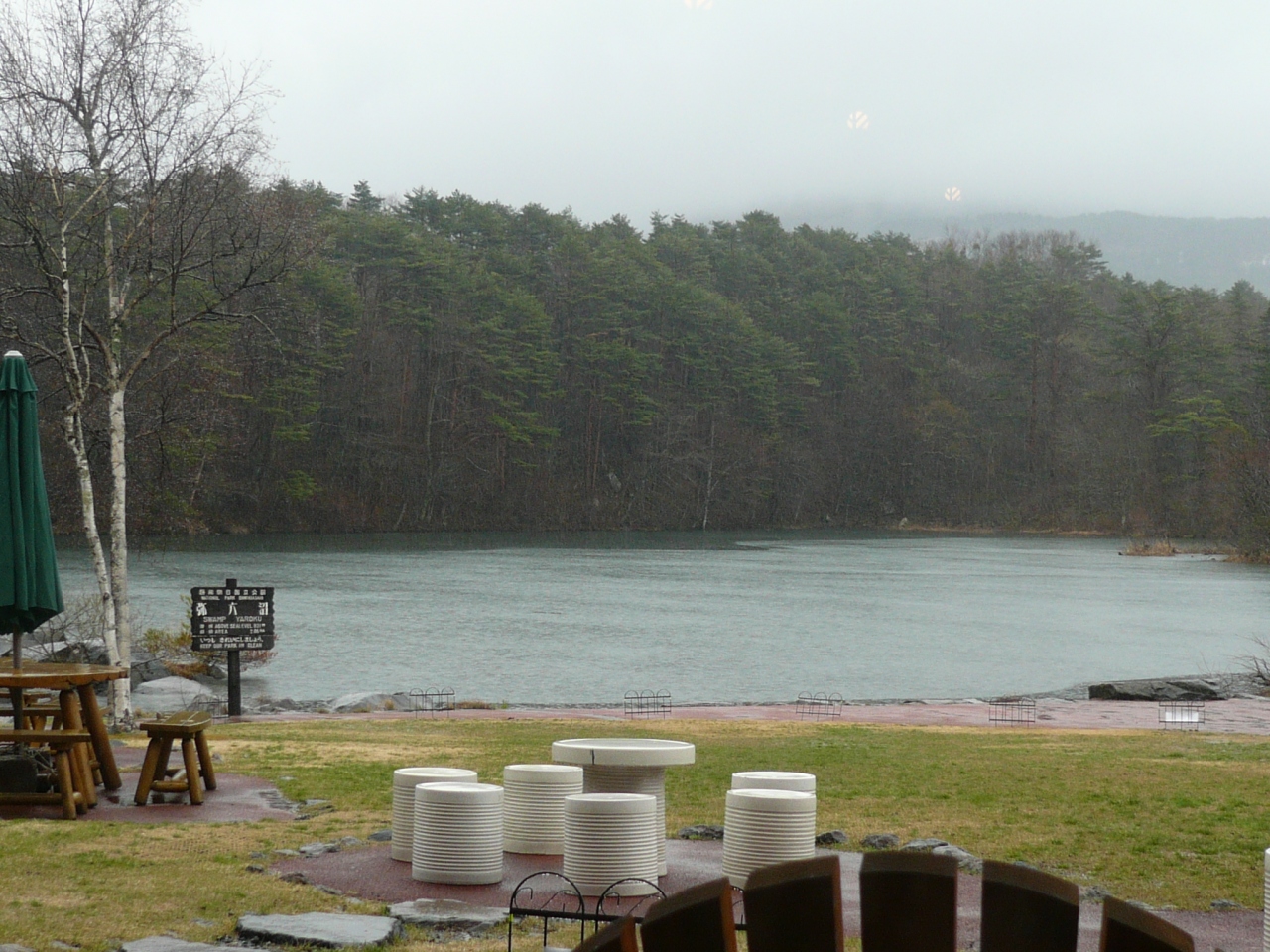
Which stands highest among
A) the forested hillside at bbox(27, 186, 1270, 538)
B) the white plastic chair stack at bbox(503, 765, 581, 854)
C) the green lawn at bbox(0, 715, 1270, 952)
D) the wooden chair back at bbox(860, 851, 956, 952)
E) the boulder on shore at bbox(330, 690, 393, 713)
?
the forested hillside at bbox(27, 186, 1270, 538)

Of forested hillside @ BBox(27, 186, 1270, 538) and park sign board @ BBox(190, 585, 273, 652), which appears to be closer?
park sign board @ BBox(190, 585, 273, 652)

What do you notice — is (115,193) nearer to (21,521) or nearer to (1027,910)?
(21,521)

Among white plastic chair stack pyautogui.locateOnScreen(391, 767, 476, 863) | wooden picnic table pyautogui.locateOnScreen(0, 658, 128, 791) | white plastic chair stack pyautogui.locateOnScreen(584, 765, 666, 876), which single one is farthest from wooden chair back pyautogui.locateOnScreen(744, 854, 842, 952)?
wooden picnic table pyautogui.locateOnScreen(0, 658, 128, 791)

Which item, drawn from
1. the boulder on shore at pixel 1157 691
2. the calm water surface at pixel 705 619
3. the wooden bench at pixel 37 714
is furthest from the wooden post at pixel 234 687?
the boulder on shore at pixel 1157 691

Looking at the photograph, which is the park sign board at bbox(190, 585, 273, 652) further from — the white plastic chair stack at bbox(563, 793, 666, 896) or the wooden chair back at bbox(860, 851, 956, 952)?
the wooden chair back at bbox(860, 851, 956, 952)

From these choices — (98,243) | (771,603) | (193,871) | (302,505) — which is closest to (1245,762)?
(193,871)

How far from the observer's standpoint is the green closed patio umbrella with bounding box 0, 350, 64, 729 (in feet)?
33.0

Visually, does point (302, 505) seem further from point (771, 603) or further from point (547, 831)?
point (547, 831)

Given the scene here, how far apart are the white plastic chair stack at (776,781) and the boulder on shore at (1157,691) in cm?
2317

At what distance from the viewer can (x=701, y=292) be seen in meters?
107

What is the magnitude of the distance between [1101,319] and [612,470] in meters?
44.5

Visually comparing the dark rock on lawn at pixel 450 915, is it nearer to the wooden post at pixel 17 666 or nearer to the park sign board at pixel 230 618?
the wooden post at pixel 17 666

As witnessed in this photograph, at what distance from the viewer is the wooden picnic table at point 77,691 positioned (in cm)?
943

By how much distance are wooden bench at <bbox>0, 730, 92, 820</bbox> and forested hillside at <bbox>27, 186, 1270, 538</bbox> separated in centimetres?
6803
